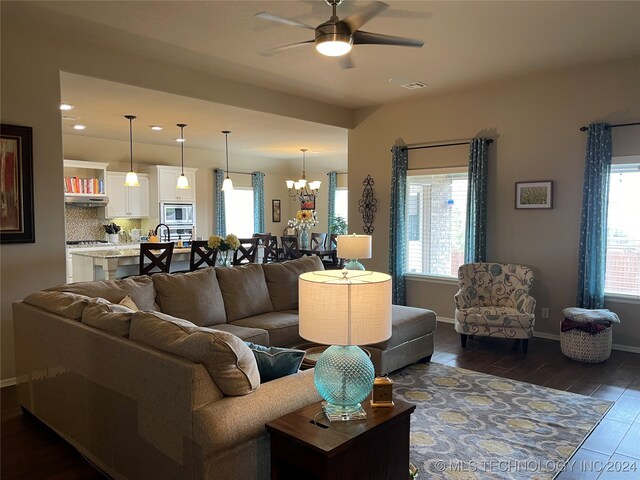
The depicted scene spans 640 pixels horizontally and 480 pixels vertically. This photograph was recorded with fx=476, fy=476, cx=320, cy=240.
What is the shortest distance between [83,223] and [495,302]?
708 cm

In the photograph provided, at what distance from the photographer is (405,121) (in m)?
6.77

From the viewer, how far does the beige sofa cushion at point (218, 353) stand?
6.70 feet

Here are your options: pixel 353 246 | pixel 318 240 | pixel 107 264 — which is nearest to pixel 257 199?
pixel 318 240

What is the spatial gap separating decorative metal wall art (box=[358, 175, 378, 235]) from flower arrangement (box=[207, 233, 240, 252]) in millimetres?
2265

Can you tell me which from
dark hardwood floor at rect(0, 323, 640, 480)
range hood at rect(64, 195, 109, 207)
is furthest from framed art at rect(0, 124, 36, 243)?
range hood at rect(64, 195, 109, 207)

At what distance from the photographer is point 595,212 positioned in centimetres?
511

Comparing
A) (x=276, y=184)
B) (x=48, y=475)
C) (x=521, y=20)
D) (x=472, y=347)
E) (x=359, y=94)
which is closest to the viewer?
(x=48, y=475)

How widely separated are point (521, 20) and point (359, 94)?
2.72m

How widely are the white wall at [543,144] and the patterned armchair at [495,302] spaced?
40 centimetres

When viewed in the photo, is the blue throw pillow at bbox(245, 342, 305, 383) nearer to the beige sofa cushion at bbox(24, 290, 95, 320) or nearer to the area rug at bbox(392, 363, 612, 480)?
the area rug at bbox(392, 363, 612, 480)

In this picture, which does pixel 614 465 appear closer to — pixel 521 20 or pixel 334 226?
pixel 521 20

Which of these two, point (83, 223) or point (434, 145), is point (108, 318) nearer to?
point (434, 145)

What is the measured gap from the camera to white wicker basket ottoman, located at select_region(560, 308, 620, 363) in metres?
4.59

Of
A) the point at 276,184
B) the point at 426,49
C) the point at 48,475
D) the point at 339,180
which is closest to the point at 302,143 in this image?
the point at 339,180
